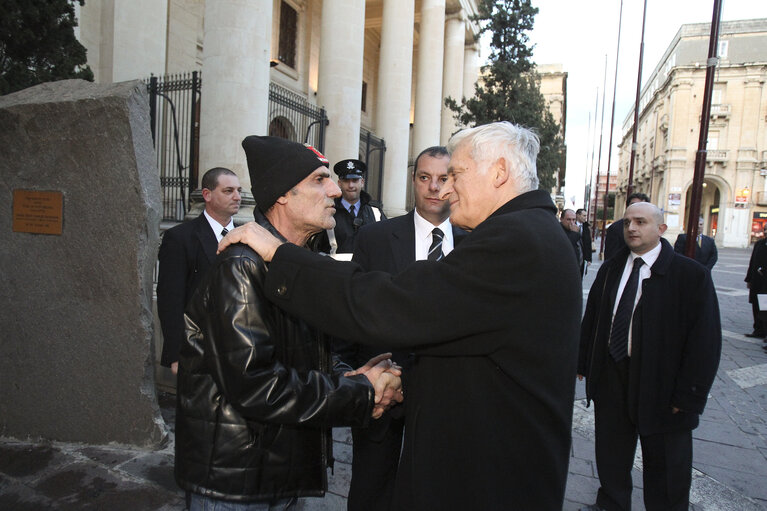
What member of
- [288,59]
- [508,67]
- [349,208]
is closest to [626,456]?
[349,208]

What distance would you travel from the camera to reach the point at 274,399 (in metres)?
1.57

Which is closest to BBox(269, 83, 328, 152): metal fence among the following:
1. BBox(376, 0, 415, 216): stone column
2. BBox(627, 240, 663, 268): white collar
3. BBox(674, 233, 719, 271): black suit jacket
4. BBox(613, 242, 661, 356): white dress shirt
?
BBox(376, 0, 415, 216): stone column

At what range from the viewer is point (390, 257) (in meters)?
3.06

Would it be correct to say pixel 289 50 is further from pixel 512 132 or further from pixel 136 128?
pixel 512 132

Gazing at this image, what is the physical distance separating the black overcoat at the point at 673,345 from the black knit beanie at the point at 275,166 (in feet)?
8.34

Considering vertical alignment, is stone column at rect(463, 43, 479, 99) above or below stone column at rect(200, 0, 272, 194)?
above

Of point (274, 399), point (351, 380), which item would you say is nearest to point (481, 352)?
point (351, 380)

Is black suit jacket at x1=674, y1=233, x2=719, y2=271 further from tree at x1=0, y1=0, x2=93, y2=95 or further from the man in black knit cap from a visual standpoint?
tree at x1=0, y1=0, x2=93, y2=95

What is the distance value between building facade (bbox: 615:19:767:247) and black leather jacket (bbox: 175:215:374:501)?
5341 centimetres

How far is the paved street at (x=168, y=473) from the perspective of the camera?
3221 mm

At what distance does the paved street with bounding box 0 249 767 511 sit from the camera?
3221mm

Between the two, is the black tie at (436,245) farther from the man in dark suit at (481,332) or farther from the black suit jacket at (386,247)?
the man in dark suit at (481,332)

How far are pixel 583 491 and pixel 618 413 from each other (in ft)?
2.38

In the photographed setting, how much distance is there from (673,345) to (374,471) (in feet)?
7.01
